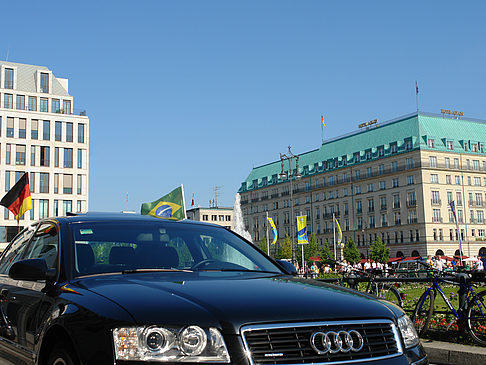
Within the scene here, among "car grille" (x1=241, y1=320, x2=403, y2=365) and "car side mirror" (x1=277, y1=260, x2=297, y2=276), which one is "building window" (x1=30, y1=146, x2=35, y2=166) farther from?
"car grille" (x1=241, y1=320, x2=403, y2=365)

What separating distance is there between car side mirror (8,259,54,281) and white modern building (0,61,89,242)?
69630 millimetres

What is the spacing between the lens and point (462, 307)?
8477mm

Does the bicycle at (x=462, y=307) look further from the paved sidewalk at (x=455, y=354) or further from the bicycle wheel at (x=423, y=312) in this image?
the paved sidewalk at (x=455, y=354)

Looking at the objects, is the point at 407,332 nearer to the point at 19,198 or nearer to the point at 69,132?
the point at 19,198

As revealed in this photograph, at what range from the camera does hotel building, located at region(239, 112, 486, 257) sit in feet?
308

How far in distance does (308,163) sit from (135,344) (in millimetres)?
118096

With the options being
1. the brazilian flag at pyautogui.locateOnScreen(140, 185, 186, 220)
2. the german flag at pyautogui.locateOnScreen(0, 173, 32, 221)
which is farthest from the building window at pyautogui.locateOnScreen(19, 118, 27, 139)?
the brazilian flag at pyautogui.locateOnScreen(140, 185, 186, 220)

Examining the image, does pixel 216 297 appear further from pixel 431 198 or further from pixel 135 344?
pixel 431 198

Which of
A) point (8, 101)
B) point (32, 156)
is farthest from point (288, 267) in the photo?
point (8, 101)

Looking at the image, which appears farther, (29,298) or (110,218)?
(110,218)

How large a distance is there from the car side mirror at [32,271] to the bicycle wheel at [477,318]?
6052mm

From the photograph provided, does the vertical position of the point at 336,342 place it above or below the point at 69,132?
below

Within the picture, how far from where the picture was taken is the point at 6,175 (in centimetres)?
7156

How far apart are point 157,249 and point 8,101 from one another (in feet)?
250
